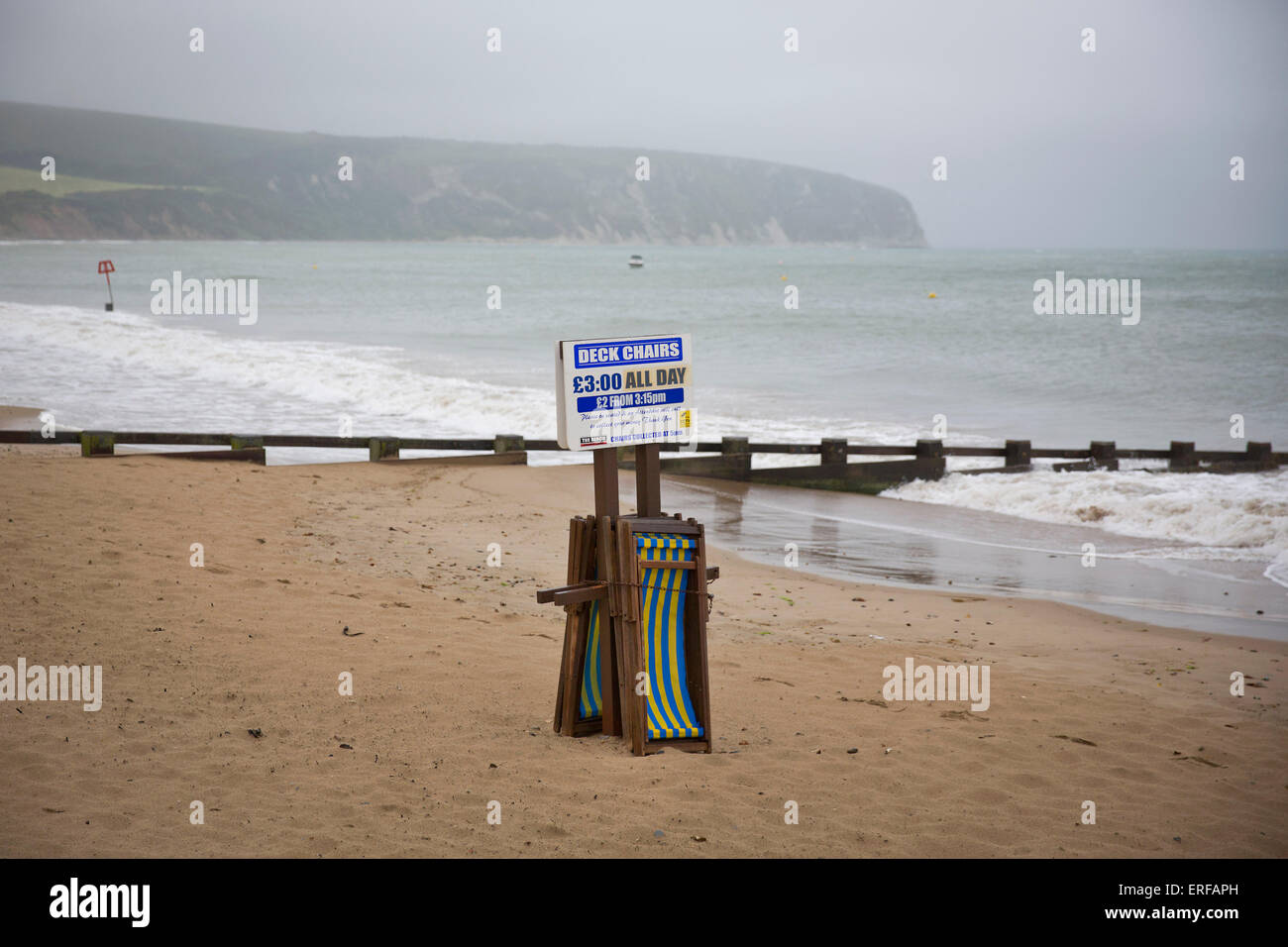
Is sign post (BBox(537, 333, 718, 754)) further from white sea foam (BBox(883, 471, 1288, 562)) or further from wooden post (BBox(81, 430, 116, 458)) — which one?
wooden post (BBox(81, 430, 116, 458))

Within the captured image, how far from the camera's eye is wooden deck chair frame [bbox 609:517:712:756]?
5.64 m

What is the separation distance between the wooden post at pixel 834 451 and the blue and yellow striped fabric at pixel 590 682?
10.7m

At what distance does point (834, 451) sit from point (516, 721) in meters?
10.8

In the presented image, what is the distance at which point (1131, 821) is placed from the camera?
5.33m

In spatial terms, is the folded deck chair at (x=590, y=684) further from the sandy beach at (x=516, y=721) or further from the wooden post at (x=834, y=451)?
the wooden post at (x=834, y=451)

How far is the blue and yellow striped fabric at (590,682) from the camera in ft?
19.4

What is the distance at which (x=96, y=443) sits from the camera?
13469 mm

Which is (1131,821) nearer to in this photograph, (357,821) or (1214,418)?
(357,821)

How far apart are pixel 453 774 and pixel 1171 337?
5029 cm

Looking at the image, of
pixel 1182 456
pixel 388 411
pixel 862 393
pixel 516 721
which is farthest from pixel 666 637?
pixel 862 393

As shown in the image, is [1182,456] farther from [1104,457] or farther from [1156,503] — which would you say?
[1156,503]

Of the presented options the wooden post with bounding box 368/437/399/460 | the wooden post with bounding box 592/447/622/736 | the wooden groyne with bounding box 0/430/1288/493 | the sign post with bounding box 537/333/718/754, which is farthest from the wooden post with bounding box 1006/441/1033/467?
the wooden post with bounding box 592/447/622/736

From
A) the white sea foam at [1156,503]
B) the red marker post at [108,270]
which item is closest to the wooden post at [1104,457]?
the white sea foam at [1156,503]

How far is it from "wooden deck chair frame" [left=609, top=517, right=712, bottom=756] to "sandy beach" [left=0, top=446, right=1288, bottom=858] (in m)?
0.19
